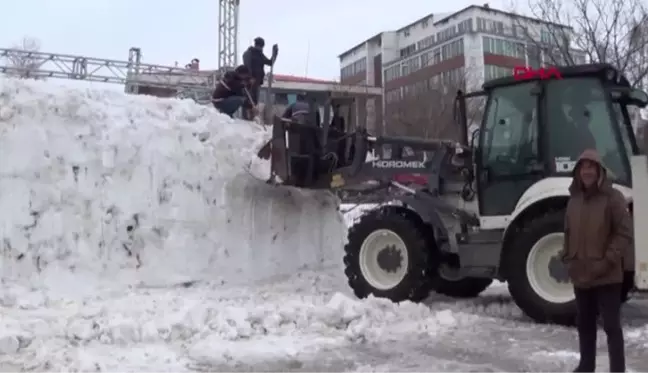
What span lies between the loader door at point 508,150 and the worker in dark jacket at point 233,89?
5.42 meters

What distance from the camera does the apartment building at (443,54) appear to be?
922 inches

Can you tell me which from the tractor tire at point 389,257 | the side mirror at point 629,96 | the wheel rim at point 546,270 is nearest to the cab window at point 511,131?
the side mirror at point 629,96

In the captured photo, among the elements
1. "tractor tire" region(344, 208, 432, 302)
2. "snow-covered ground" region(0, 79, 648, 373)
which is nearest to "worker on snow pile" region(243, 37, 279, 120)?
"snow-covered ground" region(0, 79, 648, 373)

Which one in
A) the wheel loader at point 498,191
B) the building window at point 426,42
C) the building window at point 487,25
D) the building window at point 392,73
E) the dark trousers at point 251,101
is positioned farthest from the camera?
the building window at point 426,42

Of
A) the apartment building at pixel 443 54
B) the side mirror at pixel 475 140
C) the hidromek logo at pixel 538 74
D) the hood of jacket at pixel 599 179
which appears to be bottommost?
the hood of jacket at pixel 599 179

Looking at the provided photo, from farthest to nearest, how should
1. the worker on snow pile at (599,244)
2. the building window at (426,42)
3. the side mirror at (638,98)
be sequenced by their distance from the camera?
the building window at (426,42), the side mirror at (638,98), the worker on snow pile at (599,244)

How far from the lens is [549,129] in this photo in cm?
837

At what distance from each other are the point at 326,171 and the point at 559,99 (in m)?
3.63

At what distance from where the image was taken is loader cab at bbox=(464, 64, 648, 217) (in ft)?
27.0

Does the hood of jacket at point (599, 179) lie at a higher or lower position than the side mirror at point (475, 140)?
lower

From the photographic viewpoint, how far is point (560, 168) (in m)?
8.31

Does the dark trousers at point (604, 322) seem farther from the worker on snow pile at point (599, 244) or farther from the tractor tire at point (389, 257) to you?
the tractor tire at point (389, 257)

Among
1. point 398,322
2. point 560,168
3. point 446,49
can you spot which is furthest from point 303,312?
point 446,49

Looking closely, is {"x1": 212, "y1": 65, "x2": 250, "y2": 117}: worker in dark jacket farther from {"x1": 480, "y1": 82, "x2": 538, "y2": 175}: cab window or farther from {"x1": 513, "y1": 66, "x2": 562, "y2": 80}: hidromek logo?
{"x1": 513, "y1": 66, "x2": 562, "y2": 80}: hidromek logo
